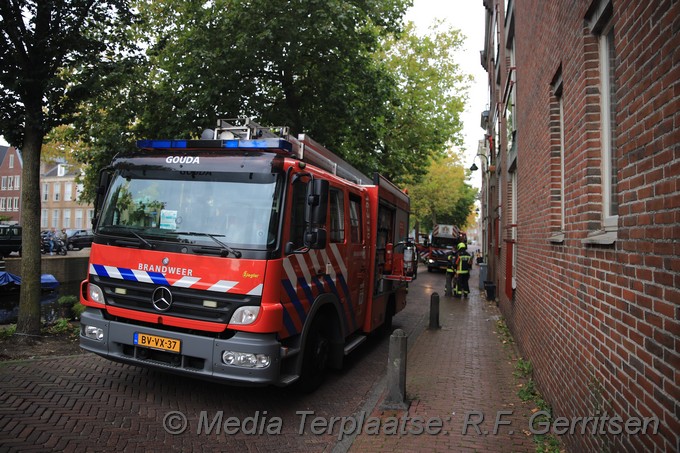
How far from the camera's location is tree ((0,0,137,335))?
6.55 m

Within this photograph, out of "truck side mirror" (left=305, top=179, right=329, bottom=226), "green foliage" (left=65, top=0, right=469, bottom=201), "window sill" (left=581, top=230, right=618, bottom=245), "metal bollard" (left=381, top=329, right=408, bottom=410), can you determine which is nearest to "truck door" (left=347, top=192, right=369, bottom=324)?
"metal bollard" (left=381, top=329, right=408, bottom=410)

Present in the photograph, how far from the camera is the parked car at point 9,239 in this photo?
2272 cm

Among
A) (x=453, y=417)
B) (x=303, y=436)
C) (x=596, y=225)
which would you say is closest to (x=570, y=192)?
(x=596, y=225)

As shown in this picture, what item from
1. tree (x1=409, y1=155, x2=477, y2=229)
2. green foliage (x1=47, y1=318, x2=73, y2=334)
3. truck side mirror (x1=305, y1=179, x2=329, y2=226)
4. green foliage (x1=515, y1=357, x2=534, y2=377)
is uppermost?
tree (x1=409, y1=155, x2=477, y2=229)

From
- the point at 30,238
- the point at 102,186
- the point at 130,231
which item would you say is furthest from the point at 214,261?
the point at 30,238

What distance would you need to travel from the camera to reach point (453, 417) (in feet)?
15.2

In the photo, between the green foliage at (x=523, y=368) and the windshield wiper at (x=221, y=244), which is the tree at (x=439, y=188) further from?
the windshield wiper at (x=221, y=244)

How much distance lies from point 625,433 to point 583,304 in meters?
1.19

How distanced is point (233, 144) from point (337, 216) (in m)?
1.66

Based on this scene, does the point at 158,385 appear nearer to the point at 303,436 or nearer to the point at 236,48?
the point at 303,436

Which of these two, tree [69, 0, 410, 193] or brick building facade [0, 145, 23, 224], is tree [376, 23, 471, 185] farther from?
brick building facade [0, 145, 23, 224]

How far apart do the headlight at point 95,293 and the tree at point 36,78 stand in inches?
107

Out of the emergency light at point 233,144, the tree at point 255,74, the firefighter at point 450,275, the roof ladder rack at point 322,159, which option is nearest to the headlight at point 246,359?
the emergency light at point 233,144

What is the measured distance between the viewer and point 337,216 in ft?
19.1
